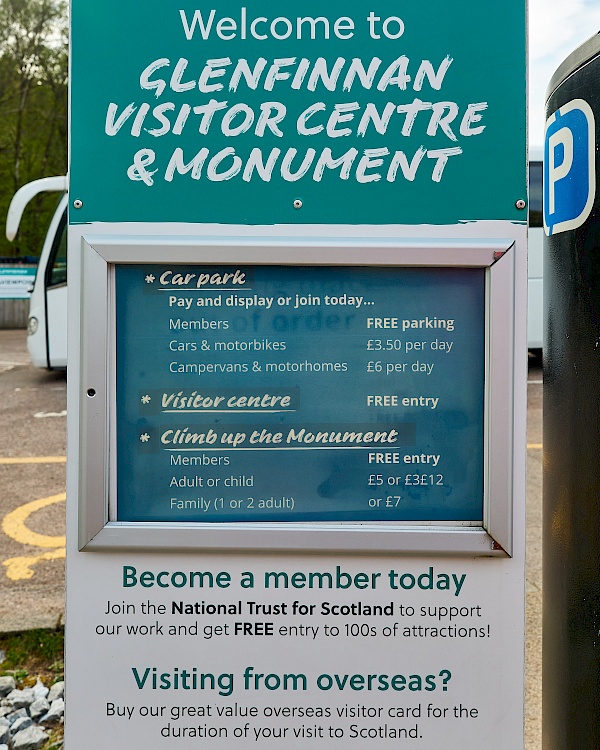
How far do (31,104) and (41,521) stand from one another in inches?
783

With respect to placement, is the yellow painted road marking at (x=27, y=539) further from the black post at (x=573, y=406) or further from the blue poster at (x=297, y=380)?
the black post at (x=573, y=406)

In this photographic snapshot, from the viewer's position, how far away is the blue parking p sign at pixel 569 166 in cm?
169

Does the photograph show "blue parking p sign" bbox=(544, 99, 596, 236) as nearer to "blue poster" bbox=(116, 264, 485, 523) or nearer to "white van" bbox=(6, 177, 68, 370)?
"blue poster" bbox=(116, 264, 485, 523)

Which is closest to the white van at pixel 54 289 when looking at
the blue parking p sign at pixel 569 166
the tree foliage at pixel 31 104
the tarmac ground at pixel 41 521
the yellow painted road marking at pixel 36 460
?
the tarmac ground at pixel 41 521

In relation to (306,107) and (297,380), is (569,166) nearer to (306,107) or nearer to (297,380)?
(306,107)

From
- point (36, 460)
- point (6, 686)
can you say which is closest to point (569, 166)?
point (6, 686)

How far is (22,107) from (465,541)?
22.2 meters

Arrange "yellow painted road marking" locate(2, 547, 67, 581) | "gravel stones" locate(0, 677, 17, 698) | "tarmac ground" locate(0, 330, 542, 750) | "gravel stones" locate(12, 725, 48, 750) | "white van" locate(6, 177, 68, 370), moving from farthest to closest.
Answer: "white van" locate(6, 177, 68, 370) < "yellow painted road marking" locate(2, 547, 67, 581) < "tarmac ground" locate(0, 330, 542, 750) < "gravel stones" locate(0, 677, 17, 698) < "gravel stones" locate(12, 725, 48, 750)

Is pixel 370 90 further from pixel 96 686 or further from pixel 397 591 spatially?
pixel 96 686

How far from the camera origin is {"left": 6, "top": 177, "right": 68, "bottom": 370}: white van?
945 centimetres

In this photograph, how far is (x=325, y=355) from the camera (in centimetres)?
168

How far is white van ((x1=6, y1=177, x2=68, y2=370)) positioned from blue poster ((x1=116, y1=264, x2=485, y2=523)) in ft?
26.2

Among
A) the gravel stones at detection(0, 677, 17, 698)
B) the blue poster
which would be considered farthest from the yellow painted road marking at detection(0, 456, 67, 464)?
the blue poster

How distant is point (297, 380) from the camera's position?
5.53 feet
